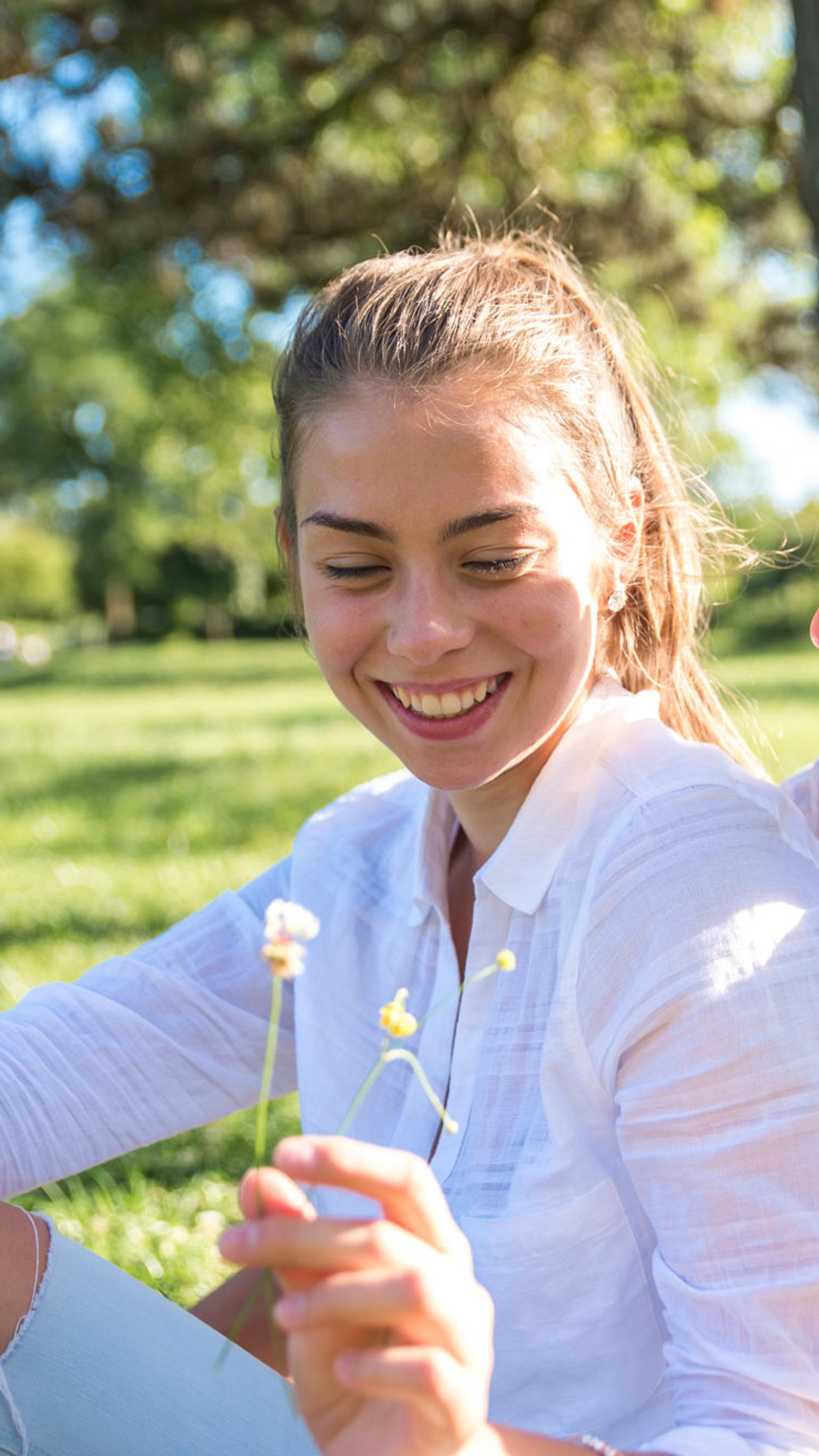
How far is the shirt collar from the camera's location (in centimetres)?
181

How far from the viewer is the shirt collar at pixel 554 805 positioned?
5.93ft

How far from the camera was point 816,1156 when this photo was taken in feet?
4.63

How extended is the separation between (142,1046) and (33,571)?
55.3 m

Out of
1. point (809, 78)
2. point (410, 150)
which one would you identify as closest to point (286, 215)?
point (410, 150)

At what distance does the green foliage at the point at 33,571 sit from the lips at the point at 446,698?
176 ft

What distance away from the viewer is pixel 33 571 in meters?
55.2

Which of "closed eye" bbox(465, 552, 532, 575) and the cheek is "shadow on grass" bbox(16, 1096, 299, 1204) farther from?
"closed eye" bbox(465, 552, 532, 575)

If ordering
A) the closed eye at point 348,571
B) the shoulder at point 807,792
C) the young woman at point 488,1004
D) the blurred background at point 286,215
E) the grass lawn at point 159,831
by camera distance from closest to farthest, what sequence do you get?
the young woman at point 488,1004 → the shoulder at point 807,792 → the closed eye at point 348,571 → the grass lawn at point 159,831 → the blurred background at point 286,215

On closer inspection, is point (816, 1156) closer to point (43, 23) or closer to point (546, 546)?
point (546, 546)

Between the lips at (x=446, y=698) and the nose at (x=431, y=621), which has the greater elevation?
the nose at (x=431, y=621)

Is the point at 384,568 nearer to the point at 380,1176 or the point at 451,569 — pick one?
the point at 451,569

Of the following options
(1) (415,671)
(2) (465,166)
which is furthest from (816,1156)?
(2) (465,166)

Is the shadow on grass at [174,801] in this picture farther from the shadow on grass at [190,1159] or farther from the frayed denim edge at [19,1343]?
the frayed denim edge at [19,1343]

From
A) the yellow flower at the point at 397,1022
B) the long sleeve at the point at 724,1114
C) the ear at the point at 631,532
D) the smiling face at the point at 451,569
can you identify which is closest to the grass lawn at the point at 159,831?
the ear at the point at 631,532
